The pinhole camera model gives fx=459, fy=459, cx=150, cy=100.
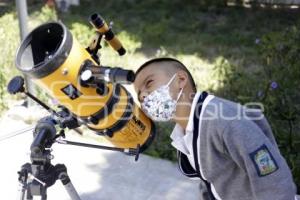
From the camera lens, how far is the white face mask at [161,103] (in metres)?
→ 1.70

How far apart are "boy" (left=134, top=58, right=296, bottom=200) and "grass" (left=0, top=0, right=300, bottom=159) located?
2.55 m

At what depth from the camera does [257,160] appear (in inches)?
61.2

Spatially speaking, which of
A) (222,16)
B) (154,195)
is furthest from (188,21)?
(154,195)

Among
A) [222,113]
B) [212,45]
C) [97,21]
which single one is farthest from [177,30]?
[222,113]

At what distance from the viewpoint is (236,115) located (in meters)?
1.62

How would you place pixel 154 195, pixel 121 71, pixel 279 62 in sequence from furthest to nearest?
pixel 279 62, pixel 154 195, pixel 121 71

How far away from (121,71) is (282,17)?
5908 mm

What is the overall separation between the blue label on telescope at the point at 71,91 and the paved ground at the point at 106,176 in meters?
1.62

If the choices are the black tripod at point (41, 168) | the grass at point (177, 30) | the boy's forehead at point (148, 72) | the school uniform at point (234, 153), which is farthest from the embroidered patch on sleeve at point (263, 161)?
the grass at point (177, 30)

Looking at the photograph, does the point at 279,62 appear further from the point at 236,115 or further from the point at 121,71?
the point at 121,71

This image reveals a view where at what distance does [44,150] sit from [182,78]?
2.01 feet

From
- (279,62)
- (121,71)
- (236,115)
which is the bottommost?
(279,62)

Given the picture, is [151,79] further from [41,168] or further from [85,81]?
[41,168]

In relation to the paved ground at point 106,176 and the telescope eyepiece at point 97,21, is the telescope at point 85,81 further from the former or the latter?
the paved ground at point 106,176
